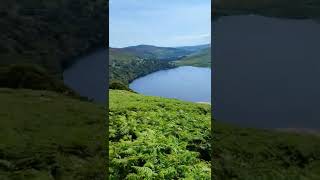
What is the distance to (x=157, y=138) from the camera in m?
7.84

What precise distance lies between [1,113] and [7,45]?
2.99 feet

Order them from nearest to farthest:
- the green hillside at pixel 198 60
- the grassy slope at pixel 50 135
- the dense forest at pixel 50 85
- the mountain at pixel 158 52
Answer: the grassy slope at pixel 50 135 → the dense forest at pixel 50 85 → the green hillside at pixel 198 60 → the mountain at pixel 158 52

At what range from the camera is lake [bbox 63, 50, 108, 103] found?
20.4 feet

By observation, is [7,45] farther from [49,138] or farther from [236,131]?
[236,131]

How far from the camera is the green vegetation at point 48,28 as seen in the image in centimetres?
621

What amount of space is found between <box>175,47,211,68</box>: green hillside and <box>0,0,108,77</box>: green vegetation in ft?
9.08

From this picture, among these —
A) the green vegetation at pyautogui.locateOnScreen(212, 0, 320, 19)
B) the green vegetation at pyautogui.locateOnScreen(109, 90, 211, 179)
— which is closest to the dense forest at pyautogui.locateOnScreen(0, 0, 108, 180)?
the green vegetation at pyautogui.locateOnScreen(109, 90, 211, 179)

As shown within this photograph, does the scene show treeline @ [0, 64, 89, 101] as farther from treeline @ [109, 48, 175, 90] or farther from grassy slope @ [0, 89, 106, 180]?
treeline @ [109, 48, 175, 90]

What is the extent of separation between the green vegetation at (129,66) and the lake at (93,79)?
337 centimetres

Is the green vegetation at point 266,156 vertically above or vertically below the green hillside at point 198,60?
below

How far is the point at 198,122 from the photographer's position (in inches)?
352

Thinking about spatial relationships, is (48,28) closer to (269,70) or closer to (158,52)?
(269,70)

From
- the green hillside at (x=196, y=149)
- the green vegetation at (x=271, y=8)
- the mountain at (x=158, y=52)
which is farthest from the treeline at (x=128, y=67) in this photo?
the green vegetation at (x=271, y=8)

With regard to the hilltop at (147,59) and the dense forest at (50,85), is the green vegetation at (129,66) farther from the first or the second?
the dense forest at (50,85)
